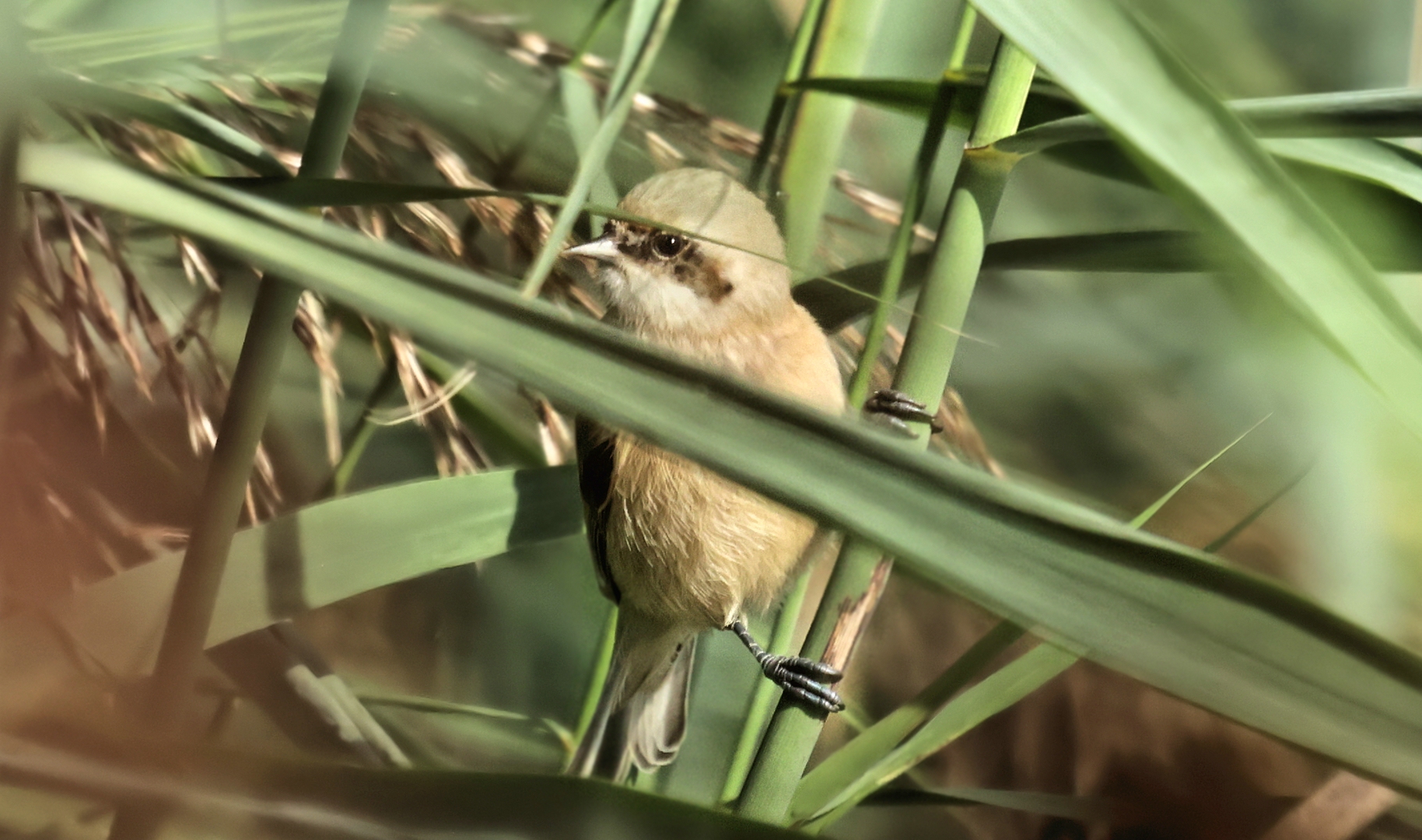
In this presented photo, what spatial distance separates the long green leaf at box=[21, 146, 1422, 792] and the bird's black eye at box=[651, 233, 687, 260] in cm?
94

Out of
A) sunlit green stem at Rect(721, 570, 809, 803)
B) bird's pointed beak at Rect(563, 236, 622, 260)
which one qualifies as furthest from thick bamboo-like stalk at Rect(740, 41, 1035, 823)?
bird's pointed beak at Rect(563, 236, 622, 260)

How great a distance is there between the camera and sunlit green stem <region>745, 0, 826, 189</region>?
1.07 metres

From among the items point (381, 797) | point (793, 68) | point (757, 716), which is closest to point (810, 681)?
point (757, 716)

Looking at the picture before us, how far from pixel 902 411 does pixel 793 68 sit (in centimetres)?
44

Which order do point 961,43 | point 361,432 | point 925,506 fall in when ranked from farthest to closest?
point 361,432 < point 961,43 < point 925,506

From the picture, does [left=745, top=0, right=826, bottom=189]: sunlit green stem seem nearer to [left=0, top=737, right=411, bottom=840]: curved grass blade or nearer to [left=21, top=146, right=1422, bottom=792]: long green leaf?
[left=21, top=146, right=1422, bottom=792]: long green leaf

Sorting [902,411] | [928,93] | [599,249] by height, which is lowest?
[902,411]

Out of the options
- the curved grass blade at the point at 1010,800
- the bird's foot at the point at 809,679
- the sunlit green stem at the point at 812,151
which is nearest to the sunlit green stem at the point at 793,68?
the sunlit green stem at the point at 812,151

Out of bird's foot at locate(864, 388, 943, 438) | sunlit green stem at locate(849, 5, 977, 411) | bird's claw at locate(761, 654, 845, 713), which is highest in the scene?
sunlit green stem at locate(849, 5, 977, 411)

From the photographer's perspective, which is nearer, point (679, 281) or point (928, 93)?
point (928, 93)

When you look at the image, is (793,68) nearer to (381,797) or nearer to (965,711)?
(965,711)

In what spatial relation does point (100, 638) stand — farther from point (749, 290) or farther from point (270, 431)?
point (749, 290)

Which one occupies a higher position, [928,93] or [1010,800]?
[928,93]

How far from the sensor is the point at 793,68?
110 cm
